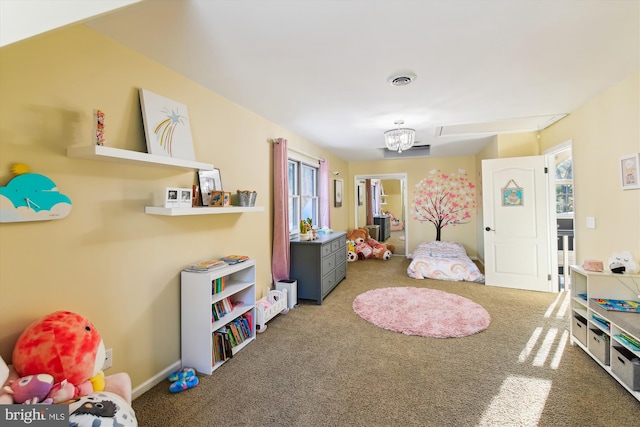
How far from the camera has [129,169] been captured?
1.82m

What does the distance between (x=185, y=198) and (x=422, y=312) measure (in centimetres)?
270

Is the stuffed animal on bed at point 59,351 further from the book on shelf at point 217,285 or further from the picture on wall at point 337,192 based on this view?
the picture on wall at point 337,192

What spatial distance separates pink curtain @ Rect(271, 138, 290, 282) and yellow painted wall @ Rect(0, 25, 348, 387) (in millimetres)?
961

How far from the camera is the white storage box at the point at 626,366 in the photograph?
1.73 meters

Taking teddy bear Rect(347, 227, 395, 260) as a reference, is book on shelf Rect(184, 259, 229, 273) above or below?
above

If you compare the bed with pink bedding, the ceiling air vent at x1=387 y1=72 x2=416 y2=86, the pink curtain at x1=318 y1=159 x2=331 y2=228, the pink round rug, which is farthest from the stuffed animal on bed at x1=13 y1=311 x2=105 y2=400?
the bed with pink bedding

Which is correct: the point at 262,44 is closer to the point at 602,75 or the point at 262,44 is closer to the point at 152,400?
the point at 152,400

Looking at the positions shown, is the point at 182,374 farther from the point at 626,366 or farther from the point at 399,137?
the point at 399,137

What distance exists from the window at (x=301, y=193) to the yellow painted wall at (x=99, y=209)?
183 cm

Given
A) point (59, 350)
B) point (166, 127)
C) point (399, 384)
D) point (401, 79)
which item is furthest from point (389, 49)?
point (59, 350)

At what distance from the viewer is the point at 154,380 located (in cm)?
197

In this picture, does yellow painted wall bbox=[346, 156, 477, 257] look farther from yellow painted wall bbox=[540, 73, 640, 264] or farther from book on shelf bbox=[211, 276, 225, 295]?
book on shelf bbox=[211, 276, 225, 295]

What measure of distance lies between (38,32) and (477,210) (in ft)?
21.4

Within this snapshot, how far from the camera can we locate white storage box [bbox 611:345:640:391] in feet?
5.69
